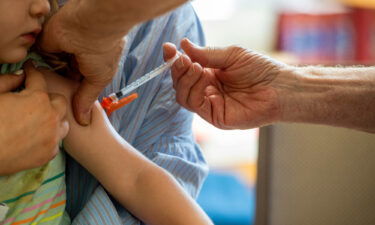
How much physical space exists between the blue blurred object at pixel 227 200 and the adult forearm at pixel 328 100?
4.24 ft

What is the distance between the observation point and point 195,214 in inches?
42.6

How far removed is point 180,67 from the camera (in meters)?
1.23

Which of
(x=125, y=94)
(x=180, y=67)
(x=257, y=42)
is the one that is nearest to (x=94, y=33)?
(x=125, y=94)

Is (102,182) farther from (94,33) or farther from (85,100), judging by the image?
(94,33)

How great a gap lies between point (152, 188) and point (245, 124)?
0.35 meters

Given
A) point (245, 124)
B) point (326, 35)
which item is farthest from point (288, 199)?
point (326, 35)

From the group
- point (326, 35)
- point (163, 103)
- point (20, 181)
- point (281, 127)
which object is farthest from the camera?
point (326, 35)

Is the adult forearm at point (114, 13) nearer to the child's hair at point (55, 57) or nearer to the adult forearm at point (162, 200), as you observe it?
the child's hair at point (55, 57)

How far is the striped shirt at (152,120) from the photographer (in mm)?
1161

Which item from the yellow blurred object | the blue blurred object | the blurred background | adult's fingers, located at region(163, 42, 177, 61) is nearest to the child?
adult's fingers, located at region(163, 42, 177, 61)

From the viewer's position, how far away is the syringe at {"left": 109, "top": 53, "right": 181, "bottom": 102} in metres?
1.11

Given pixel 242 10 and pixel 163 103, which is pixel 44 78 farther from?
pixel 242 10

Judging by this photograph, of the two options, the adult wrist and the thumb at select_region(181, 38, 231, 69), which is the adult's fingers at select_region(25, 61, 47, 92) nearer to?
the thumb at select_region(181, 38, 231, 69)

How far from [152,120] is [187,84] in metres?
0.13
